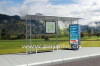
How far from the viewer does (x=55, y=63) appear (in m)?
10.2

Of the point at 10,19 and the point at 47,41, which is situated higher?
the point at 10,19

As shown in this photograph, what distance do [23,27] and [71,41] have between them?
55.9 ft

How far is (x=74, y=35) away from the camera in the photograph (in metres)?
17.0

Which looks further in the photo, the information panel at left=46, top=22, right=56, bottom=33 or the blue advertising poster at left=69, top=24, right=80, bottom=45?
the blue advertising poster at left=69, top=24, right=80, bottom=45

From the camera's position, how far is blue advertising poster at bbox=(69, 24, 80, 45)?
16.8m

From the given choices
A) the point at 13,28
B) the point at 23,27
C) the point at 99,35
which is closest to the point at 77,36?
the point at 23,27

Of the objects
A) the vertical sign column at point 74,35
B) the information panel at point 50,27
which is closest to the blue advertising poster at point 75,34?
the vertical sign column at point 74,35

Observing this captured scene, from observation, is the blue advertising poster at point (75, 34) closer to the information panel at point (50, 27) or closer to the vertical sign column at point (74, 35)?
the vertical sign column at point (74, 35)

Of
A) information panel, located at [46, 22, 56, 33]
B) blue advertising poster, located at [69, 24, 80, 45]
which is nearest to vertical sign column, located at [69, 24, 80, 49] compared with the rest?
blue advertising poster, located at [69, 24, 80, 45]

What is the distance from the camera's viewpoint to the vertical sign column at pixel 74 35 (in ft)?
55.1

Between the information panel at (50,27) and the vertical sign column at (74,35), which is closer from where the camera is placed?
the information panel at (50,27)

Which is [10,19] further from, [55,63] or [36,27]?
[55,63]

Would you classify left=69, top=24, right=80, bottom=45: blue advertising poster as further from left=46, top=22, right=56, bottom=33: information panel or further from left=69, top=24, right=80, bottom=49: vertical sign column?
left=46, top=22, right=56, bottom=33: information panel

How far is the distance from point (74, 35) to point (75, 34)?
13 centimetres
